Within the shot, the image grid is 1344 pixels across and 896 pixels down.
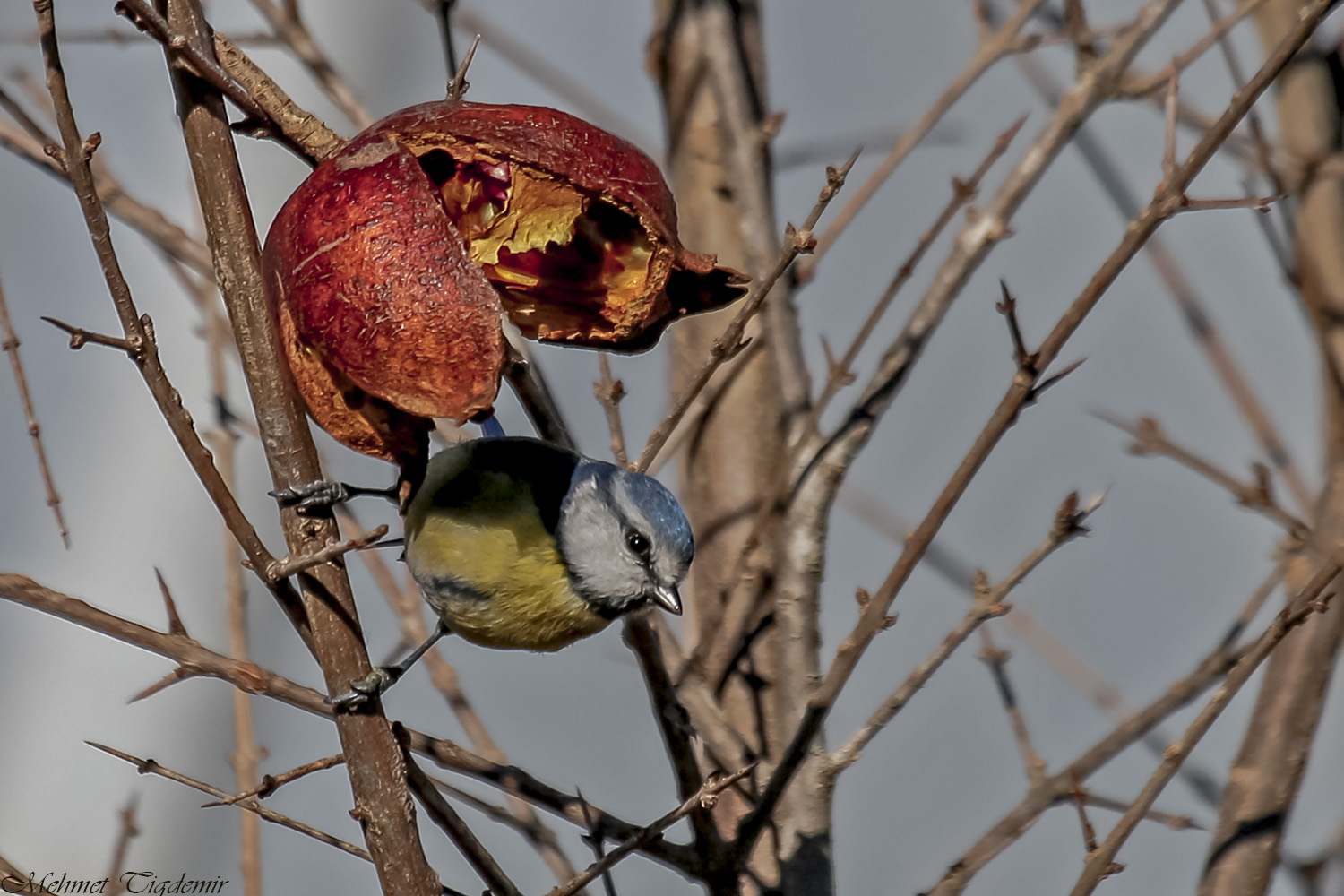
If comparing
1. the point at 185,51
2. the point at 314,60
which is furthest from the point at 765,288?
the point at 314,60

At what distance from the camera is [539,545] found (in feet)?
5.94

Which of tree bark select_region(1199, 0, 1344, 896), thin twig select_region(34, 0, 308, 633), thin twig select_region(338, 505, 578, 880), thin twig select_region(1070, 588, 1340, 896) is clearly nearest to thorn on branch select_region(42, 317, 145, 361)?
thin twig select_region(34, 0, 308, 633)

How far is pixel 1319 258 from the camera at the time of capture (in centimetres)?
228

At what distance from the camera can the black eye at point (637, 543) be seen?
70.0 inches

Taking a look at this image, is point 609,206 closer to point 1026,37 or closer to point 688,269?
point 688,269

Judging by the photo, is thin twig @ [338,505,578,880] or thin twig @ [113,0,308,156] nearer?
thin twig @ [113,0,308,156]

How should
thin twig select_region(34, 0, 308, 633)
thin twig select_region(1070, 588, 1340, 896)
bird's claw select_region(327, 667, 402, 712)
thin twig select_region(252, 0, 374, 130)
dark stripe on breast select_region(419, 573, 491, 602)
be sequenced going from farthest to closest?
1. thin twig select_region(252, 0, 374, 130)
2. dark stripe on breast select_region(419, 573, 491, 602)
3. thin twig select_region(1070, 588, 1340, 896)
4. bird's claw select_region(327, 667, 402, 712)
5. thin twig select_region(34, 0, 308, 633)

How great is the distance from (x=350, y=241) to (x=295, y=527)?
0.32 m

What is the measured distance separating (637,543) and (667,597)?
84mm

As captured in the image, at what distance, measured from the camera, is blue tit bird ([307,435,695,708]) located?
1754 millimetres

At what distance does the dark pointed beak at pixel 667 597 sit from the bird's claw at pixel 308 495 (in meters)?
0.54

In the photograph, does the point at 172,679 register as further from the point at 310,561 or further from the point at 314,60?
the point at 314,60

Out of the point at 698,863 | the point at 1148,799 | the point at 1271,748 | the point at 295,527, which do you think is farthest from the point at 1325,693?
the point at 295,527

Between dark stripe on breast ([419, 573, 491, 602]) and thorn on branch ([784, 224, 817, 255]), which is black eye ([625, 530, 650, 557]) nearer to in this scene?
dark stripe on breast ([419, 573, 491, 602])
